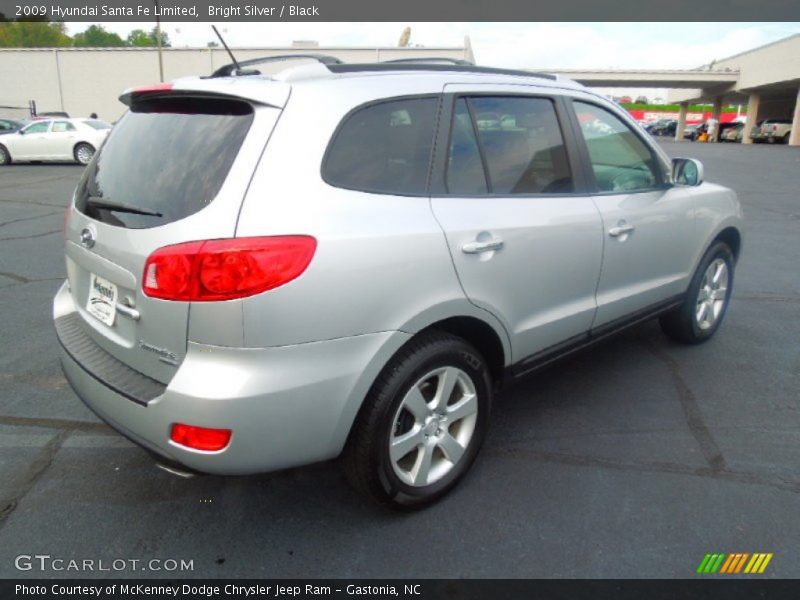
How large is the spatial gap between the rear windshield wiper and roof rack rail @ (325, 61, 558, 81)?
89cm

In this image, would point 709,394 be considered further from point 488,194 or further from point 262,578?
point 262,578

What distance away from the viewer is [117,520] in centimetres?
248

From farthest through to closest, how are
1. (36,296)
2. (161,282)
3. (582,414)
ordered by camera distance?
(36,296) < (582,414) < (161,282)

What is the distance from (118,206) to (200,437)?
971 mm

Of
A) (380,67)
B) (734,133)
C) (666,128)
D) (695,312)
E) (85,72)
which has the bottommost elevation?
(666,128)

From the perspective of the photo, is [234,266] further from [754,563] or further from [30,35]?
[30,35]

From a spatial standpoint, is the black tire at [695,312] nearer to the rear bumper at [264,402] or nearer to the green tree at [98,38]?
the rear bumper at [264,402]

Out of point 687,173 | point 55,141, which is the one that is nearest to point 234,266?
point 687,173

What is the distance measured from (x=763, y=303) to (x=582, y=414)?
307 cm

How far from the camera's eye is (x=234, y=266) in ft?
6.19

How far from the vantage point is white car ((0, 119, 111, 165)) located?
18.8m

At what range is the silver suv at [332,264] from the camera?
193cm

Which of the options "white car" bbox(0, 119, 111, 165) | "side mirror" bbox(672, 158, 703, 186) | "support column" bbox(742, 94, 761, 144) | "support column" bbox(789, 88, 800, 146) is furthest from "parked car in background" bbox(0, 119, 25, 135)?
"support column" bbox(742, 94, 761, 144)
